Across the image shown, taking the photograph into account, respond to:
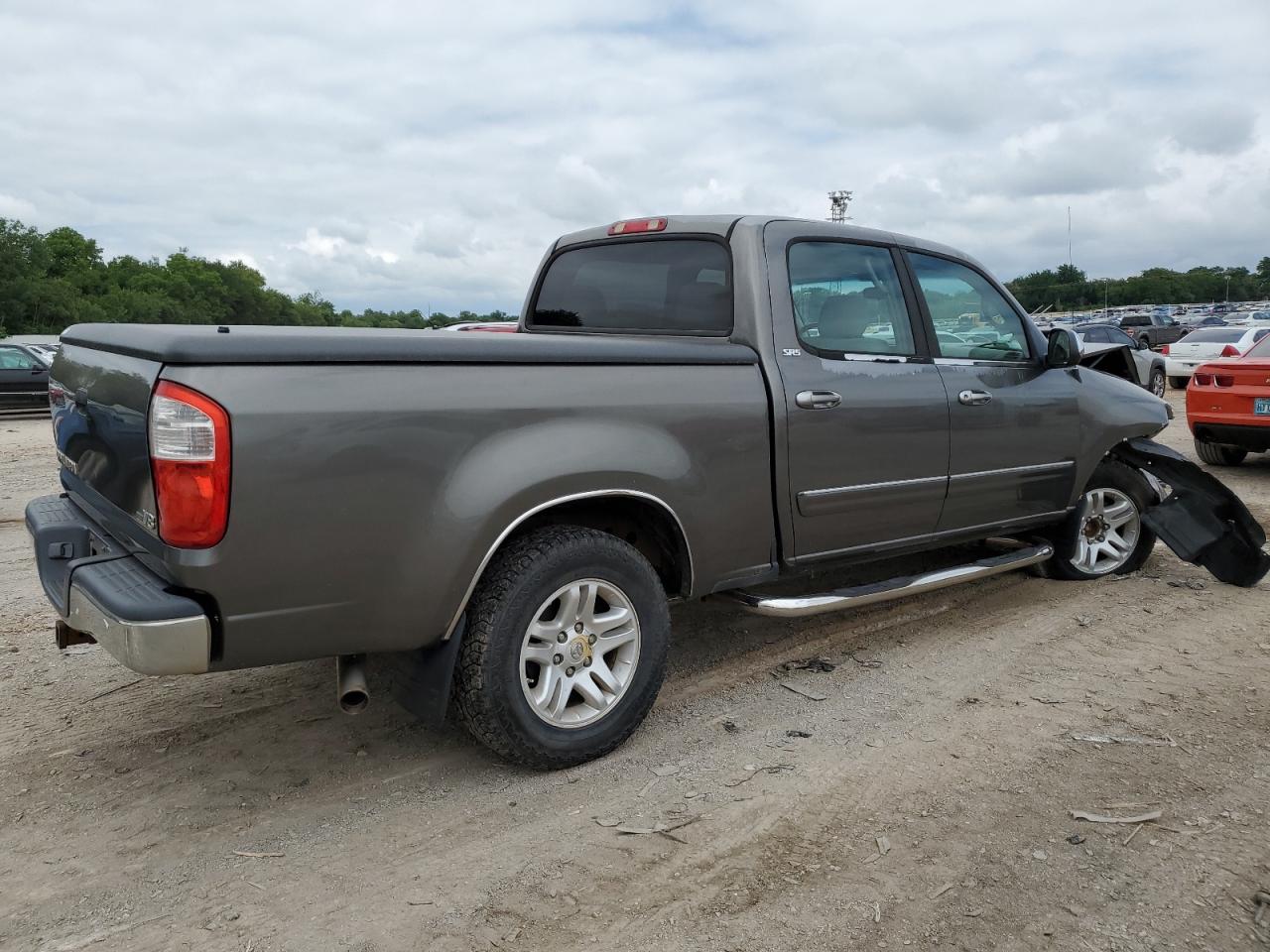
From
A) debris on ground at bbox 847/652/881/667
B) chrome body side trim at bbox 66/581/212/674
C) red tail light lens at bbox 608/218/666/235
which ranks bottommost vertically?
debris on ground at bbox 847/652/881/667

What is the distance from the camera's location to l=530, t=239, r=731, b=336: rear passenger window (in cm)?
407

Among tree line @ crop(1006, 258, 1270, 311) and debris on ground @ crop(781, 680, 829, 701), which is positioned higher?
tree line @ crop(1006, 258, 1270, 311)

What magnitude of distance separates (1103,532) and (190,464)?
16.3 ft

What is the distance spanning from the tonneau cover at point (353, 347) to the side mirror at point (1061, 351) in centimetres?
220

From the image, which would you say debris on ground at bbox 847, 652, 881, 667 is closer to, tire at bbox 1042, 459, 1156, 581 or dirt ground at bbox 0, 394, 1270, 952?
dirt ground at bbox 0, 394, 1270, 952

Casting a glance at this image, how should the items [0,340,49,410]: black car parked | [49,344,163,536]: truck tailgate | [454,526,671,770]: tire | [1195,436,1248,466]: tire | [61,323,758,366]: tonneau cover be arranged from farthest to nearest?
[0,340,49,410]: black car parked, [1195,436,1248,466]: tire, [454,526,671,770]: tire, [49,344,163,536]: truck tailgate, [61,323,758,366]: tonneau cover

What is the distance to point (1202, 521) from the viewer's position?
5.57 meters

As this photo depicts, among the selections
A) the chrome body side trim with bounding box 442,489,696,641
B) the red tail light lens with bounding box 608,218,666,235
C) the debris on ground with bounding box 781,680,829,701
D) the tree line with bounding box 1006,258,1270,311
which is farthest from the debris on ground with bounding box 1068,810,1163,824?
the tree line with bounding box 1006,258,1270,311

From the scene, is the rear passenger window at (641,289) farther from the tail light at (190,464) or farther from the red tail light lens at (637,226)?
the tail light at (190,464)

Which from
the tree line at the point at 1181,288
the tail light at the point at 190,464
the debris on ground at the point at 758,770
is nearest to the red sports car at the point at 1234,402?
the debris on ground at the point at 758,770

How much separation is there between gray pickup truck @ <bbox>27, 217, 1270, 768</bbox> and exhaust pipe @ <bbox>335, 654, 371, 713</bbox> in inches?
0.4

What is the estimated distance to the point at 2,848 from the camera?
2.87 meters

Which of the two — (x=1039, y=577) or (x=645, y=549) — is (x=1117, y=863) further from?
(x=1039, y=577)

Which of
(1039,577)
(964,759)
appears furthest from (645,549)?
(1039,577)
